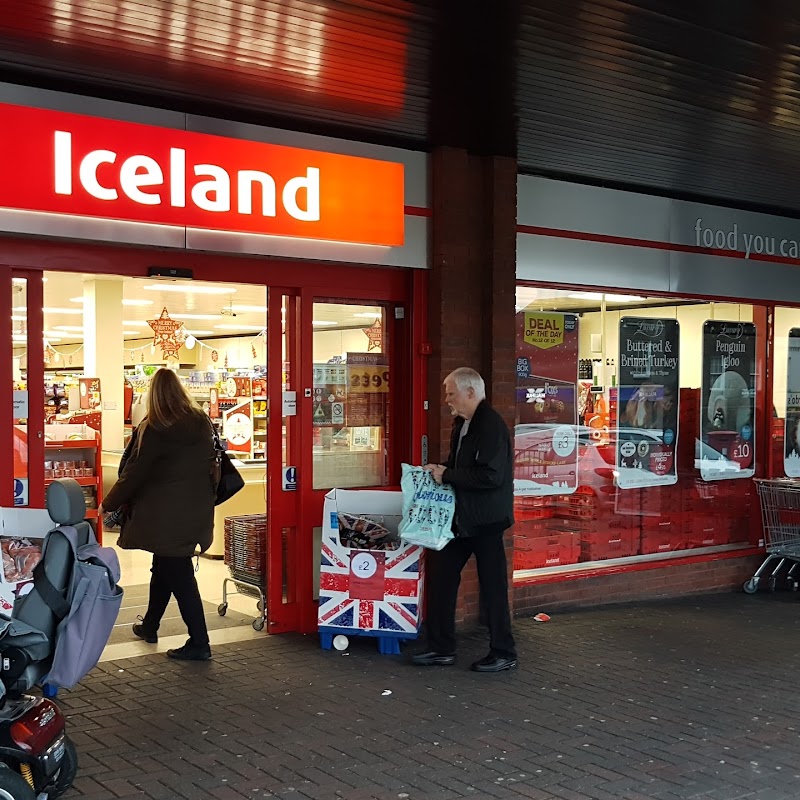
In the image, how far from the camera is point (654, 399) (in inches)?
346

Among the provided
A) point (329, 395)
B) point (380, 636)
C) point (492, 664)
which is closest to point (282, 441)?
point (329, 395)

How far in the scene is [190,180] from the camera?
20.0 feet

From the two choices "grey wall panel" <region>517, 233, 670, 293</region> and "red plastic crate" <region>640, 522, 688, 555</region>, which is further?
"red plastic crate" <region>640, 522, 688, 555</region>

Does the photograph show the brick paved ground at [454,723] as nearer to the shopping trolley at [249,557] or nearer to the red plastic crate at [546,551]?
the shopping trolley at [249,557]

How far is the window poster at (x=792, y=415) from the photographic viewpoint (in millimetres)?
9664

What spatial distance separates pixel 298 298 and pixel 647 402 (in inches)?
139

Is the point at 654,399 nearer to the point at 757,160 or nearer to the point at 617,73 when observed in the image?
the point at 757,160

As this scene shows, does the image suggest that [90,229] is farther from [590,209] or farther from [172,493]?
[590,209]

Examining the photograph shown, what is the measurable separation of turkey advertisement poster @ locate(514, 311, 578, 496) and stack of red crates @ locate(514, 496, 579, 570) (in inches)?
4.4

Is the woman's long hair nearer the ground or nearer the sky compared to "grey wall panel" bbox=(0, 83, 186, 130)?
nearer the ground

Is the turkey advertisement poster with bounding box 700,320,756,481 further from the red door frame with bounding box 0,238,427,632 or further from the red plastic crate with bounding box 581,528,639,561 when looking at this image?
the red door frame with bounding box 0,238,427,632

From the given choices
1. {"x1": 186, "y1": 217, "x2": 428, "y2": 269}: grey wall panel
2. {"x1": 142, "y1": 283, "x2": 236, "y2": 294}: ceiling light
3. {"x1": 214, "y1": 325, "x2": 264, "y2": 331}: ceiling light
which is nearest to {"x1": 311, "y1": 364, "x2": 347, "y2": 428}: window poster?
{"x1": 186, "y1": 217, "x2": 428, "y2": 269}: grey wall panel

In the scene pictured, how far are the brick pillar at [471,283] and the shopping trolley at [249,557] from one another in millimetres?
1387

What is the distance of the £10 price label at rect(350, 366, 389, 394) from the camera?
7.17 metres
